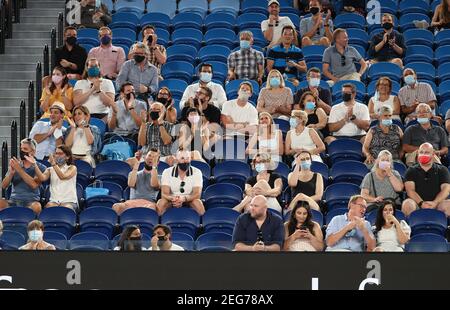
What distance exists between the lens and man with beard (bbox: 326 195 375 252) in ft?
50.8

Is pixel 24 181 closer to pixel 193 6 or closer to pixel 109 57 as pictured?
pixel 109 57

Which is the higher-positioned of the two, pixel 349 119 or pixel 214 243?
pixel 349 119

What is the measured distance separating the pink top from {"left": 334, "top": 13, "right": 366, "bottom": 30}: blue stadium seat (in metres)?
3.25

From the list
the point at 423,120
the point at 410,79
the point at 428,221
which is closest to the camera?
the point at 428,221

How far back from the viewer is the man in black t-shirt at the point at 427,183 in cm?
1725

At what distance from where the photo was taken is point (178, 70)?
20484 mm

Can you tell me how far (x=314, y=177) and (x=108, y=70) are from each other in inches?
159

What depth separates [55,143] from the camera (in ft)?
60.7

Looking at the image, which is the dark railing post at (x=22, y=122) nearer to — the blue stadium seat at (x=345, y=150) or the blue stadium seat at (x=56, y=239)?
the blue stadium seat at (x=56, y=239)

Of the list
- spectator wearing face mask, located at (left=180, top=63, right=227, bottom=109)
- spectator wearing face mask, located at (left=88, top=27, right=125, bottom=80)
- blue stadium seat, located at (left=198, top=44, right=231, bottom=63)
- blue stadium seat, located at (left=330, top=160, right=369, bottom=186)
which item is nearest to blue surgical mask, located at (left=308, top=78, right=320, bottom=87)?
spectator wearing face mask, located at (left=180, top=63, right=227, bottom=109)

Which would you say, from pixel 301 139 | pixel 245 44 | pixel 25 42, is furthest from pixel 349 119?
pixel 25 42

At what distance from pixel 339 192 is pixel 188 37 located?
486cm

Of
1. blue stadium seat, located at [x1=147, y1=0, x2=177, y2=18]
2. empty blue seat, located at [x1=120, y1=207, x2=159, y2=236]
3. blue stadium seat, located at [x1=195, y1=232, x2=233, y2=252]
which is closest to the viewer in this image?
blue stadium seat, located at [x1=195, y1=232, x2=233, y2=252]

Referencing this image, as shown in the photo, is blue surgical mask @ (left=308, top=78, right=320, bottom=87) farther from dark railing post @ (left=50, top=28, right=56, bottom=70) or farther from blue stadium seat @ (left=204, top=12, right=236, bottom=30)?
dark railing post @ (left=50, top=28, right=56, bottom=70)
